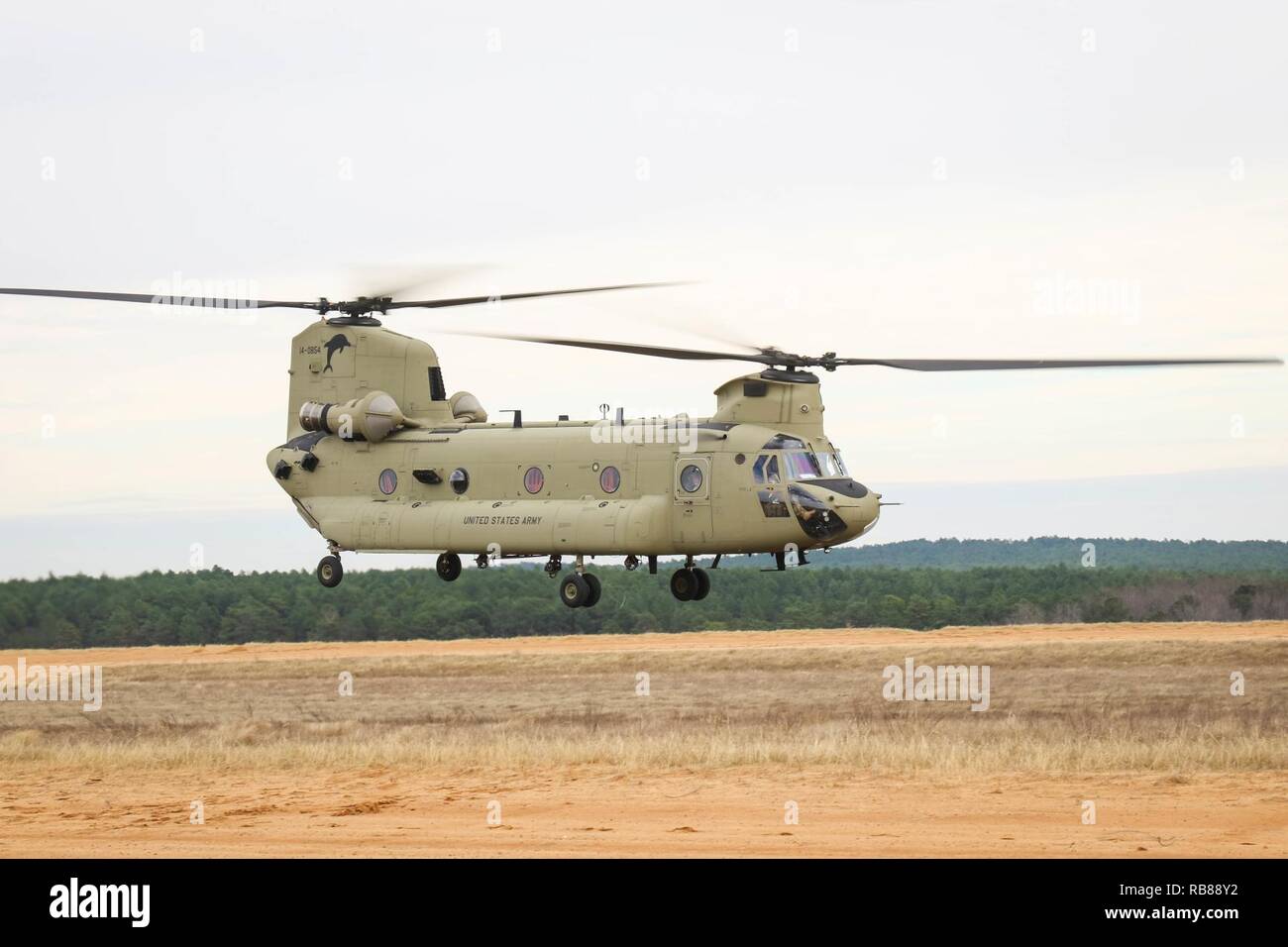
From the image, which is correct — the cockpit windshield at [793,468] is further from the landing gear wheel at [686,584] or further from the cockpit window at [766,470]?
the landing gear wheel at [686,584]

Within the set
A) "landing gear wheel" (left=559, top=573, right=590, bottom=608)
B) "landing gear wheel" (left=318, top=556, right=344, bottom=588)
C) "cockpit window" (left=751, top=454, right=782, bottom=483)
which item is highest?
"cockpit window" (left=751, top=454, right=782, bottom=483)

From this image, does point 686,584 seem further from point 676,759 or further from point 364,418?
point 676,759

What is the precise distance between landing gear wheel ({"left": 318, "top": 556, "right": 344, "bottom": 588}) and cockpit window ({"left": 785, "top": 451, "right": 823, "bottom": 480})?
10.00 meters

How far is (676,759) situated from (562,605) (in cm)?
5567

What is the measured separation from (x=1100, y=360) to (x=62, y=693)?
50.9 metres

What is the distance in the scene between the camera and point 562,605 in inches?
3920

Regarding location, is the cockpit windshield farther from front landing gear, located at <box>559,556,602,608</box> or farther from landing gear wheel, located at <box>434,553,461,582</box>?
landing gear wheel, located at <box>434,553,461,582</box>

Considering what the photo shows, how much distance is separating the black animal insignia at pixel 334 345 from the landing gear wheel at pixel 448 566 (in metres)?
5.00

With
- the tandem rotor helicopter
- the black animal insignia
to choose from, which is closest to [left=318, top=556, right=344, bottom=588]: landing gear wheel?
the tandem rotor helicopter

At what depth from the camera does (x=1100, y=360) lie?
3120 centimetres

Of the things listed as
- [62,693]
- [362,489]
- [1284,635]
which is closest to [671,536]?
[362,489]

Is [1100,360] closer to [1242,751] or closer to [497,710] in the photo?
[1242,751]

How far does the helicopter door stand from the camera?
33.3m

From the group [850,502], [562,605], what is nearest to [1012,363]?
[850,502]
